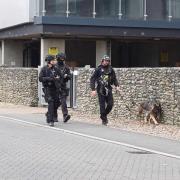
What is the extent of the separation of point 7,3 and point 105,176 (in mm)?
26478

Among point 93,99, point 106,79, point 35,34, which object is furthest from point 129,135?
point 35,34

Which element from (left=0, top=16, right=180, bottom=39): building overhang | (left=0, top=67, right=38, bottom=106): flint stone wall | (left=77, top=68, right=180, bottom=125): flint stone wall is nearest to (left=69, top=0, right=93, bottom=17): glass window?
(left=0, top=16, right=180, bottom=39): building overhang

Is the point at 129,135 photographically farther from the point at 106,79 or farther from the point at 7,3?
the point at 7,3

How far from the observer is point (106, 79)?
17.4m

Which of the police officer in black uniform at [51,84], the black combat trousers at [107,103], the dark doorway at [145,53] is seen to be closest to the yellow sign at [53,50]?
the dark doorway at [145,53]

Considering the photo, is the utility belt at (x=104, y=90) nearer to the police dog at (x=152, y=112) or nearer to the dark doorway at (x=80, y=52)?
the police dog at (x=152, y=112)

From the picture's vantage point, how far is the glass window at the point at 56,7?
30.5 meters

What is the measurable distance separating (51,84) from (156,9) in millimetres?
16319

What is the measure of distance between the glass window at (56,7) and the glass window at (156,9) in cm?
438

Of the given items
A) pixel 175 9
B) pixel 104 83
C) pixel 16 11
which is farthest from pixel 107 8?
pixel 104 83

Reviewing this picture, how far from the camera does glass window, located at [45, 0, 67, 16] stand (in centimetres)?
3055

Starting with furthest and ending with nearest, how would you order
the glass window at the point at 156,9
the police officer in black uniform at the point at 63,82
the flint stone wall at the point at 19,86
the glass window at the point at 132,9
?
the glass window at the point at 156,9, the glass window at the point at 132,9, the flint stone wall at the point at 19,86, the police officer in black uniform at the point at 63,82

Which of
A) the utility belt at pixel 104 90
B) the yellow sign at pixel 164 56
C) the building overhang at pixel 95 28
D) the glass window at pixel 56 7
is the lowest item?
the utility belt at pixel 104 90

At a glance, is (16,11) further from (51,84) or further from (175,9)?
(51,84)
